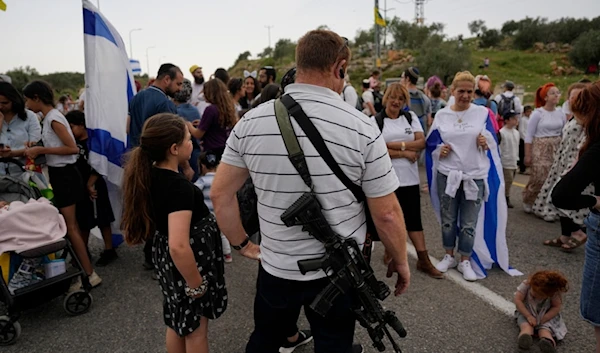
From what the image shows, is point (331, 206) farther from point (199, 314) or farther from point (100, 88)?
point (100, 88)

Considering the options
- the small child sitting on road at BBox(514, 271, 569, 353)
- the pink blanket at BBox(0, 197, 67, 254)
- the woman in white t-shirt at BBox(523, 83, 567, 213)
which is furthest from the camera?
the woman in white t-shirt at BBox(523, 83, 567, 213)

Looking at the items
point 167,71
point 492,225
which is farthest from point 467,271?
point 167,71

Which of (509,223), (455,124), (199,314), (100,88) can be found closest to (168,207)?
(199,314)

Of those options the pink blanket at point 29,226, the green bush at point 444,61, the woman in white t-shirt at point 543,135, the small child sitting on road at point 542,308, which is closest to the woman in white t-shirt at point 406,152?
the small child sitting on road at point 542,308

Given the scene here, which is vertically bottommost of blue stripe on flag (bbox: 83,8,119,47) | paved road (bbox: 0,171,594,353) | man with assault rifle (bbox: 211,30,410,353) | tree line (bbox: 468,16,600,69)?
paved road (bbox: 0,171,594,353)

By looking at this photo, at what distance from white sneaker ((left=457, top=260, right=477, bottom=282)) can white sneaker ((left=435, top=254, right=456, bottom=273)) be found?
0.10 m

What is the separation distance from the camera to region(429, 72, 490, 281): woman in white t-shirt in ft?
12.1

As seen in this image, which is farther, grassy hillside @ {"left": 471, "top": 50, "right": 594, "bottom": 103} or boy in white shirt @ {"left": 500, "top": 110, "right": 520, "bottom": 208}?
grassy hillside @ {"left": 471, "top": 50, "right": 594, "bottom": 103}

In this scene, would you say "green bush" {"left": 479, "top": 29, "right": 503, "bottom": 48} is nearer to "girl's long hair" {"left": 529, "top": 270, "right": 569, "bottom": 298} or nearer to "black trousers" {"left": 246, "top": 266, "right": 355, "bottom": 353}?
"girl's long hair" {"left": 529, "top": 270, "right": 569, "bottom": 298}

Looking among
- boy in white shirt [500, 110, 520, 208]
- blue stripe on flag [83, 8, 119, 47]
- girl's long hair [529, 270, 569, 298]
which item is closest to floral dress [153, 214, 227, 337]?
girl's long hair [529, 270, 569, 298]

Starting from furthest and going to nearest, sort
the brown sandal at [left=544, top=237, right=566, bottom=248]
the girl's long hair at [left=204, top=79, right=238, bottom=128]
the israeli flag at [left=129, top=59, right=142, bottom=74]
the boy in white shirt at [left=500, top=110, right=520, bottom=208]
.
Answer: the israeli flag at [left=129, top=59, right=142, bottom=74]
the boy in white shirt at [left=500, top=110, right=520, bottom=208]
the brown sandal at [left=544, top=237, right=566, bottom=248]
the girl's long hair at [left=204, top=79, right=238, bottom=128]

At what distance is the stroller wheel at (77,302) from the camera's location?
3.31m

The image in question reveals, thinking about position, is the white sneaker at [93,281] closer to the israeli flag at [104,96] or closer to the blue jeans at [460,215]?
the israeli flag at [104,96]

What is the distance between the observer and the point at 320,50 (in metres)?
1.62
